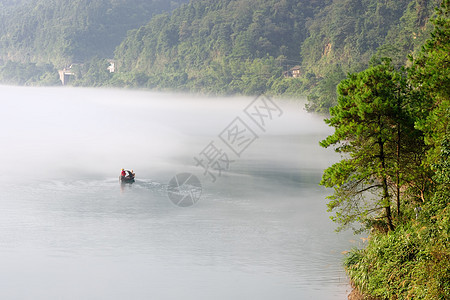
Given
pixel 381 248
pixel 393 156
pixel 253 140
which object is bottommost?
pixel 253 140

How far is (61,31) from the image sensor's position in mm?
120562

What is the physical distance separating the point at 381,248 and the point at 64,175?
20420 mm

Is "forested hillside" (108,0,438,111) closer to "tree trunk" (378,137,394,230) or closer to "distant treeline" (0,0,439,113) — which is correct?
"distant treeline" (0,0,439,113)

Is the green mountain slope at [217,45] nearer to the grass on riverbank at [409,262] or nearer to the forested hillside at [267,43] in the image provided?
the forested hillside at [267,43]

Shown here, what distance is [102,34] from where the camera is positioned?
12500cm

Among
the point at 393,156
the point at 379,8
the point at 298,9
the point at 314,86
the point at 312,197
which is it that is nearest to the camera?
the point at 393,156

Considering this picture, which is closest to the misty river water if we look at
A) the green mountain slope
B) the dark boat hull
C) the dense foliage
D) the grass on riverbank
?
the dark boat hull

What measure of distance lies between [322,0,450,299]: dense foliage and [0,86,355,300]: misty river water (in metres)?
1.91

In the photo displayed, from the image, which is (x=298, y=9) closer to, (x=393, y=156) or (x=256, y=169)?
(x=256, y=169)

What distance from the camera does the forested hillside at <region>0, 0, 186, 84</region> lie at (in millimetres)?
117625

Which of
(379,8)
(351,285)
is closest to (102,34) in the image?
(379,8)

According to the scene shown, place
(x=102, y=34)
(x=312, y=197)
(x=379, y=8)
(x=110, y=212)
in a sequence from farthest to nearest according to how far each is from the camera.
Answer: (x=102, y=34), (x=379, y=8), (x=312, y=197), (x=110, y=212)

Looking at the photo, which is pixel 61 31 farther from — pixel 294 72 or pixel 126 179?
pixel 126 179

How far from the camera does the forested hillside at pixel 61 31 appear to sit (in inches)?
4631
